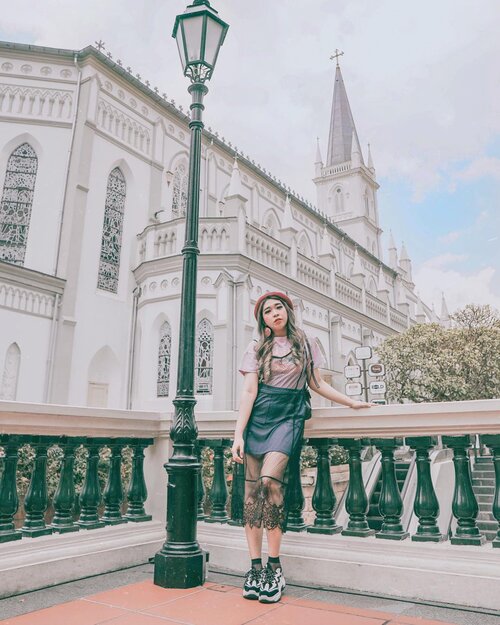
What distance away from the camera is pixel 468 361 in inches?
805

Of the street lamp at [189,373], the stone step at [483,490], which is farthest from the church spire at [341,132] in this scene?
the street lamp at [189,373]

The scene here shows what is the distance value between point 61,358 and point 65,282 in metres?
2.42

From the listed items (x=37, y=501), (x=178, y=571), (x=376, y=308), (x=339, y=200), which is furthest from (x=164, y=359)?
(x=339, y=200)

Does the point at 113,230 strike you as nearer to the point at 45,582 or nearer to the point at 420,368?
the point at 420,368

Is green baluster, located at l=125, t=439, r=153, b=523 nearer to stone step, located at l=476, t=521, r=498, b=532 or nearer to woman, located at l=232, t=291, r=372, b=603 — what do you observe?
woman, located at l=232, t=291, r=372, b=603

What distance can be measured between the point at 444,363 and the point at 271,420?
1929cm

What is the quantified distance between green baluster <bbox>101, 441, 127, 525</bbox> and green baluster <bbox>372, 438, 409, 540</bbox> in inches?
82.7

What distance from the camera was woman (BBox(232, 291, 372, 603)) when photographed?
308 centimetres

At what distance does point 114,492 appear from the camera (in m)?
4.16

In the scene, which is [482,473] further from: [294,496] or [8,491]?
[8,491]

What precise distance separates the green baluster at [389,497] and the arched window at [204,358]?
11.9 m

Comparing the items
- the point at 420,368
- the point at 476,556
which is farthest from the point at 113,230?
the point at 476,556

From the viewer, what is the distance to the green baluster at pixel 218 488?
4219 mm

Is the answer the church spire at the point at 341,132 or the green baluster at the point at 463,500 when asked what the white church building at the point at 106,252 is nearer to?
the green baluster at the point at 463,500
